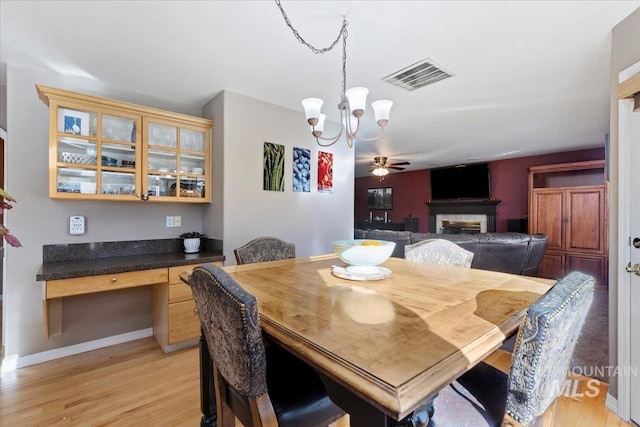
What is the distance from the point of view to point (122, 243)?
8.91 ft

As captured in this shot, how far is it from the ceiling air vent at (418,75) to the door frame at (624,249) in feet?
3.71

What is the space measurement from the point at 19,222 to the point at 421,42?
10.9 ft

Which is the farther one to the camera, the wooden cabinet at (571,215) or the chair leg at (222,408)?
the wooden cabinet at (571,215)

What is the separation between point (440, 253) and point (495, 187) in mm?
5356

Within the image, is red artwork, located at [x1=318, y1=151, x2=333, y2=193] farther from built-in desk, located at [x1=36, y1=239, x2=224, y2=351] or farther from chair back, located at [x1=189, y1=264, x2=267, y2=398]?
chair back, located at [x1=189, y1=264, x2=267, y2=398]

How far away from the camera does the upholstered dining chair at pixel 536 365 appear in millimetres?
700

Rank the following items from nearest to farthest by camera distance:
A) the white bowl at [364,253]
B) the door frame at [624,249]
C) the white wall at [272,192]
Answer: the white bowl at [364,253] → the door frame at [624,249] → the white wall at [272,192]

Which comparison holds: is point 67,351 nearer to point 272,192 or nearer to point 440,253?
A: point 272,192

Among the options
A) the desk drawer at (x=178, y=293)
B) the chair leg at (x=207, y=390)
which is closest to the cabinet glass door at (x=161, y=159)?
the desk drawer at (x=178, y=293)

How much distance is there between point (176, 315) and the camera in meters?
2.46

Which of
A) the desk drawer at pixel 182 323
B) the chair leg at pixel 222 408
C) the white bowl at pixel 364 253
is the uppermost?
the white bowl at pixel 364 253

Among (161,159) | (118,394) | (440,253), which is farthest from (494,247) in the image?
(118,394)

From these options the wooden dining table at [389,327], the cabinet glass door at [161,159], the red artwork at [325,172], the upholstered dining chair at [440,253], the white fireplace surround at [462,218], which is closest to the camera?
the wooden dining table at [389,327]

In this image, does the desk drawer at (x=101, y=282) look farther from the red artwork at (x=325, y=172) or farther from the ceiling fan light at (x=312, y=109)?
the red artwork at (x=325, y=172)
